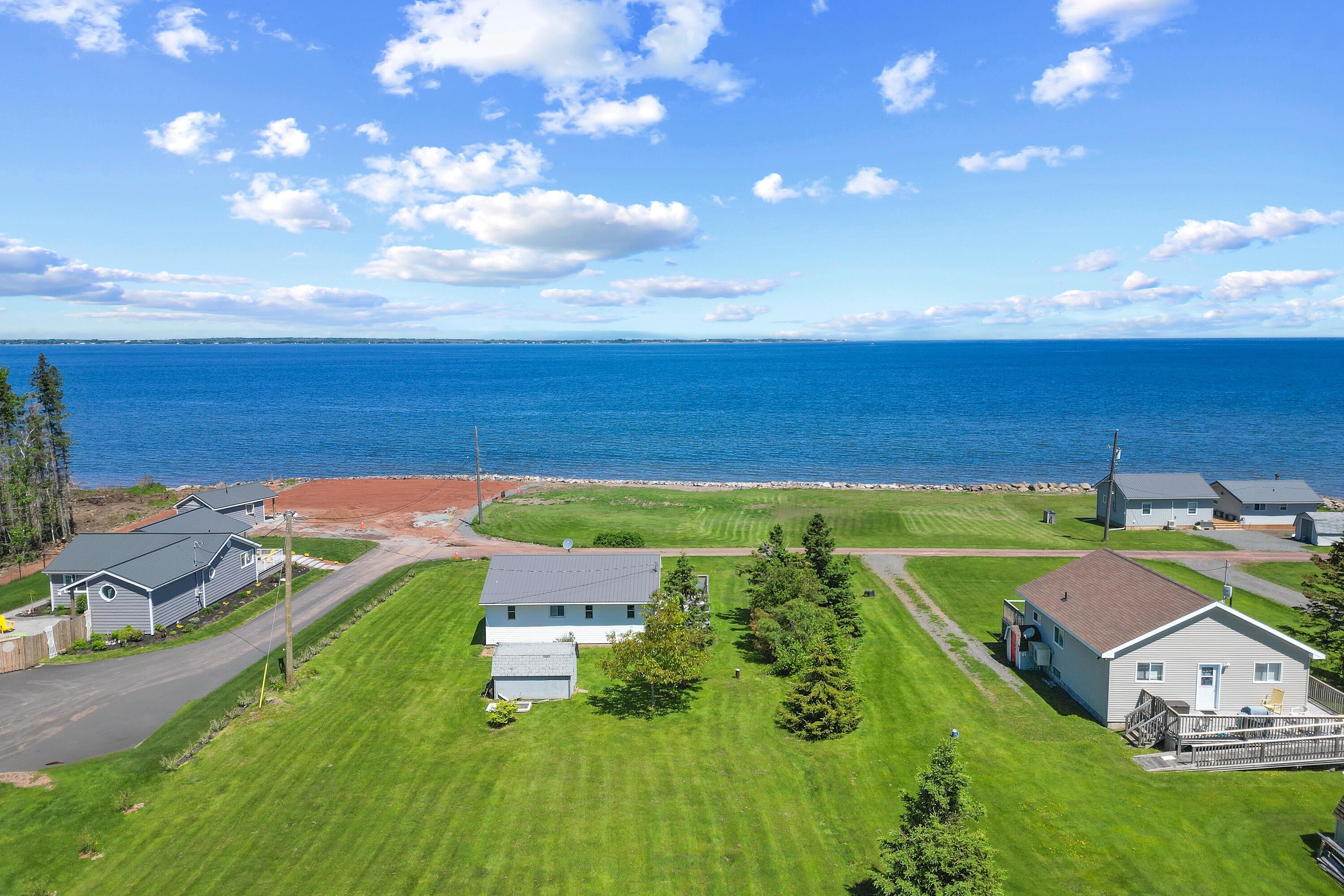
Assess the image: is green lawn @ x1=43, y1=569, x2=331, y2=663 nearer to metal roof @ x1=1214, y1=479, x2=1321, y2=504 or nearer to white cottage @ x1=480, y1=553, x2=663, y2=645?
white cottage @ x1=480, y1=553, x2=663, y2=645

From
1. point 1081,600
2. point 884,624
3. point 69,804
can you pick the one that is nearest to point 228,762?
point 69,804

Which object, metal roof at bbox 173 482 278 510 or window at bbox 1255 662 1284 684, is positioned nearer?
window at bbox 1255 662 1284 684

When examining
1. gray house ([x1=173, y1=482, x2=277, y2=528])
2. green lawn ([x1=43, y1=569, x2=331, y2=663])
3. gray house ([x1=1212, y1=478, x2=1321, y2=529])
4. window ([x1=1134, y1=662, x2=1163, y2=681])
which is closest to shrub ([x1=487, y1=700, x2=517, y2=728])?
green lawn ([x1=43, y1=569, x2=331, y2=663])

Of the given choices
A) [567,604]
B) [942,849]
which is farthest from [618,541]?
[942,849]

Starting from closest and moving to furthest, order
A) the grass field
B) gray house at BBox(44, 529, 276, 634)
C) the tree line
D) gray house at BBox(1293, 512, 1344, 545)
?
the grass field, gray house at BBox(44, 529, 276, 634), the tree line, gray house at BBox(1293, 512, 1344, 545)

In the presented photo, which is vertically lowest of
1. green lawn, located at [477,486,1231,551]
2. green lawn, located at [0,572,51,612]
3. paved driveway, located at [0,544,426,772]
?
paved driveway, located at [0,544,426,772]

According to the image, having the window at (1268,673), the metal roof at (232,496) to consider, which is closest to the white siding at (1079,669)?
the window at (1268,673)

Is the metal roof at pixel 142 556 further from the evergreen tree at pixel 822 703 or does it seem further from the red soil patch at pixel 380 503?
the evergreen tree at pixel 822 703
